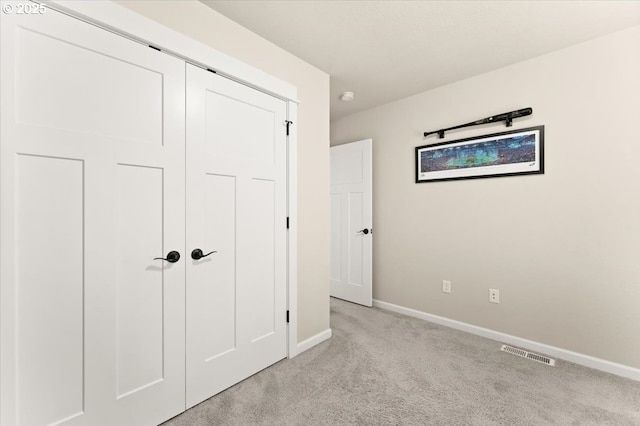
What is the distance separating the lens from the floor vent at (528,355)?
7.32ft

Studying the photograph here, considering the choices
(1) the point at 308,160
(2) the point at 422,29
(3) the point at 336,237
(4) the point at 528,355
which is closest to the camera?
(2) the point at 422,29

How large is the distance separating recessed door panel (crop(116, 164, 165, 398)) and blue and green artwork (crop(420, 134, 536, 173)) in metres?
2.58

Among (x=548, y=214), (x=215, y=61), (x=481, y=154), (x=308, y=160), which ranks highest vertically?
(x=215, y=61)

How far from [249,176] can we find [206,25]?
0.97 meters

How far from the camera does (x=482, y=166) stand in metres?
2.71

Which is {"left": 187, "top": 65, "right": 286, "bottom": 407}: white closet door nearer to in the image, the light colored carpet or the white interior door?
the light colored carpet

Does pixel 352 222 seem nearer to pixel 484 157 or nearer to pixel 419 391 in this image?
pixel 484 157

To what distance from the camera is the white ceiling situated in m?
1.80

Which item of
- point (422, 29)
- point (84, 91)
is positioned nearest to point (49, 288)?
point (84, 91)

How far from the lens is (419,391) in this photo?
185 cm

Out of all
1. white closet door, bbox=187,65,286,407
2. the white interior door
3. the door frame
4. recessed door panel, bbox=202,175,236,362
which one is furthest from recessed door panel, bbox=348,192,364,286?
recessed door panel, bbox=202,175,236,362

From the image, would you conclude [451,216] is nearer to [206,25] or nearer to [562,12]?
[562,12]

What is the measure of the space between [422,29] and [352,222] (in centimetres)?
219

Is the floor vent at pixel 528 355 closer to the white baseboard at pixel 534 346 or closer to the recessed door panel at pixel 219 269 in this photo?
the white baseboard at pixel 534 346
